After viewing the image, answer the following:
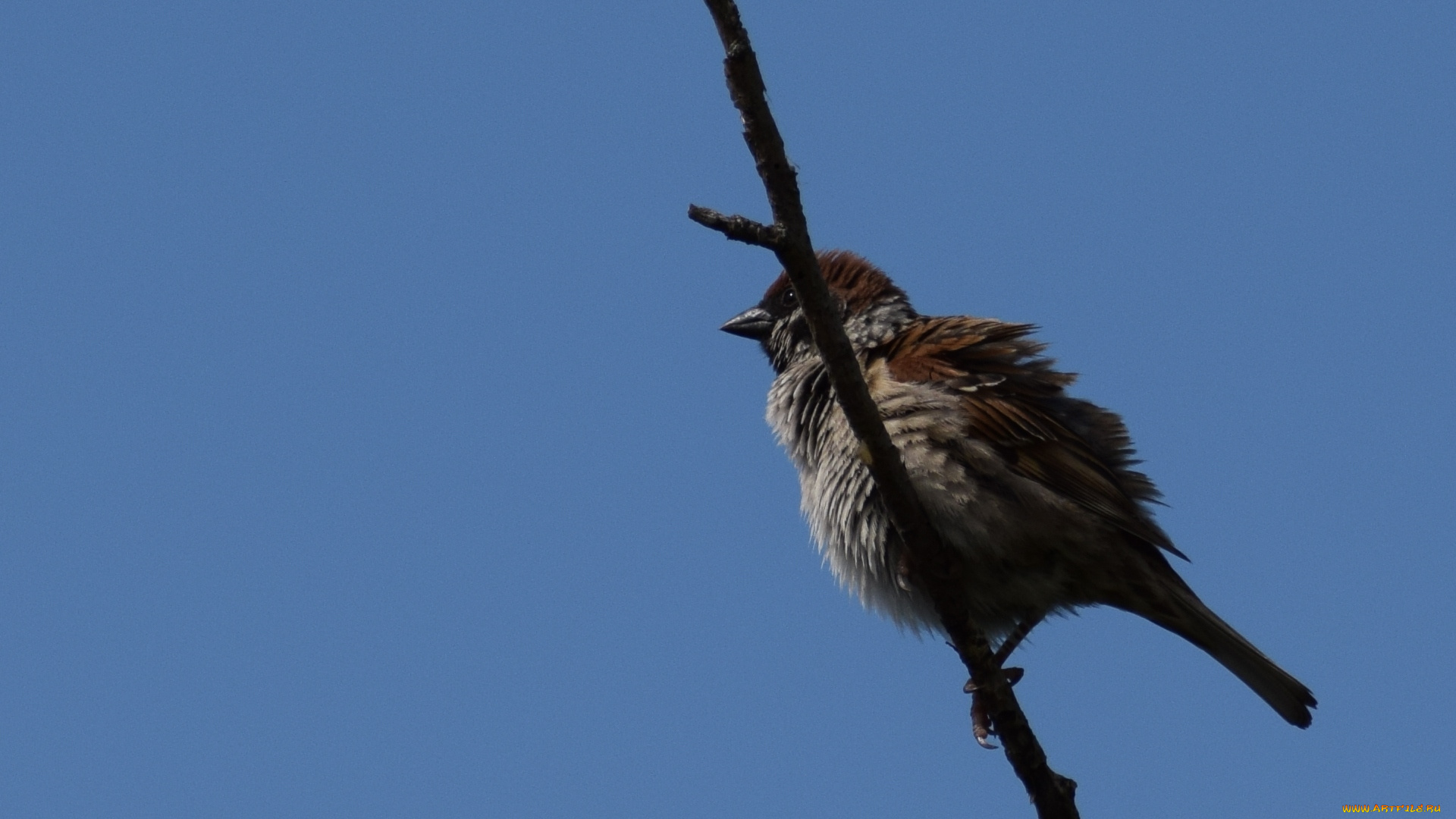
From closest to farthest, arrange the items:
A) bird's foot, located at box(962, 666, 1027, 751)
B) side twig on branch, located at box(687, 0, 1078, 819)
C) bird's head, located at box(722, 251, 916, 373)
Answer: side twig on branch, located at box(687, 0, 1078, 819)
bird's foot, located at box(962, 666, 1027, 751)
bird's head, located at box(722, 251, 916, 373)

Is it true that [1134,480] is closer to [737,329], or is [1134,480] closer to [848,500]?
[848,500]

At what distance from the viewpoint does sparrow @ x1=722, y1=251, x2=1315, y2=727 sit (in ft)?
19.5

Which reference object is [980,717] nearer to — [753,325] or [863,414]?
[863,414]

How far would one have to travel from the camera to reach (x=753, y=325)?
7.54m

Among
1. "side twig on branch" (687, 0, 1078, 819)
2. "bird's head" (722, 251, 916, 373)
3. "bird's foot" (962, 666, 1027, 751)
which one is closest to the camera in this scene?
"side twig on branch" (687, 0, 1078, 819)

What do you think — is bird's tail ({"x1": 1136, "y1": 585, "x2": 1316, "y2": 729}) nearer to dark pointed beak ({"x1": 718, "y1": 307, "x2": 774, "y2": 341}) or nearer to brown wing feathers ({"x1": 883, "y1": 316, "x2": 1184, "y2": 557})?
brown wing feathers ({"x1": 883, "y1": 316, "x2": 1184, "y2": 557})

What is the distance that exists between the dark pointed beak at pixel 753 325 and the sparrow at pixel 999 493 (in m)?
0.85

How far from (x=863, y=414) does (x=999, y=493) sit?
147 centimetres

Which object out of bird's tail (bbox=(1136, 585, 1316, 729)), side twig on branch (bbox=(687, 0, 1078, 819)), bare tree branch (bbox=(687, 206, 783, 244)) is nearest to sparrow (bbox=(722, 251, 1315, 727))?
bird's tail (bbox=(1136, 585, 1316, 729))

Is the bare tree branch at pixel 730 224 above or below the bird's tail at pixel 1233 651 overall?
above

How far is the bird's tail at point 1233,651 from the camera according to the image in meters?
6.04

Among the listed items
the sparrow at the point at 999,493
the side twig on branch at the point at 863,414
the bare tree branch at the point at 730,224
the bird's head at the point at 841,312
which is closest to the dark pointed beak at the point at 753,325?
the bird's head at the point at 841,312

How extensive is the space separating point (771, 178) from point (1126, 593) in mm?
2804

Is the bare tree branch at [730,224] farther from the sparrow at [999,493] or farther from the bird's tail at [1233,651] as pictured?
the bird's tail at [1233,651]
